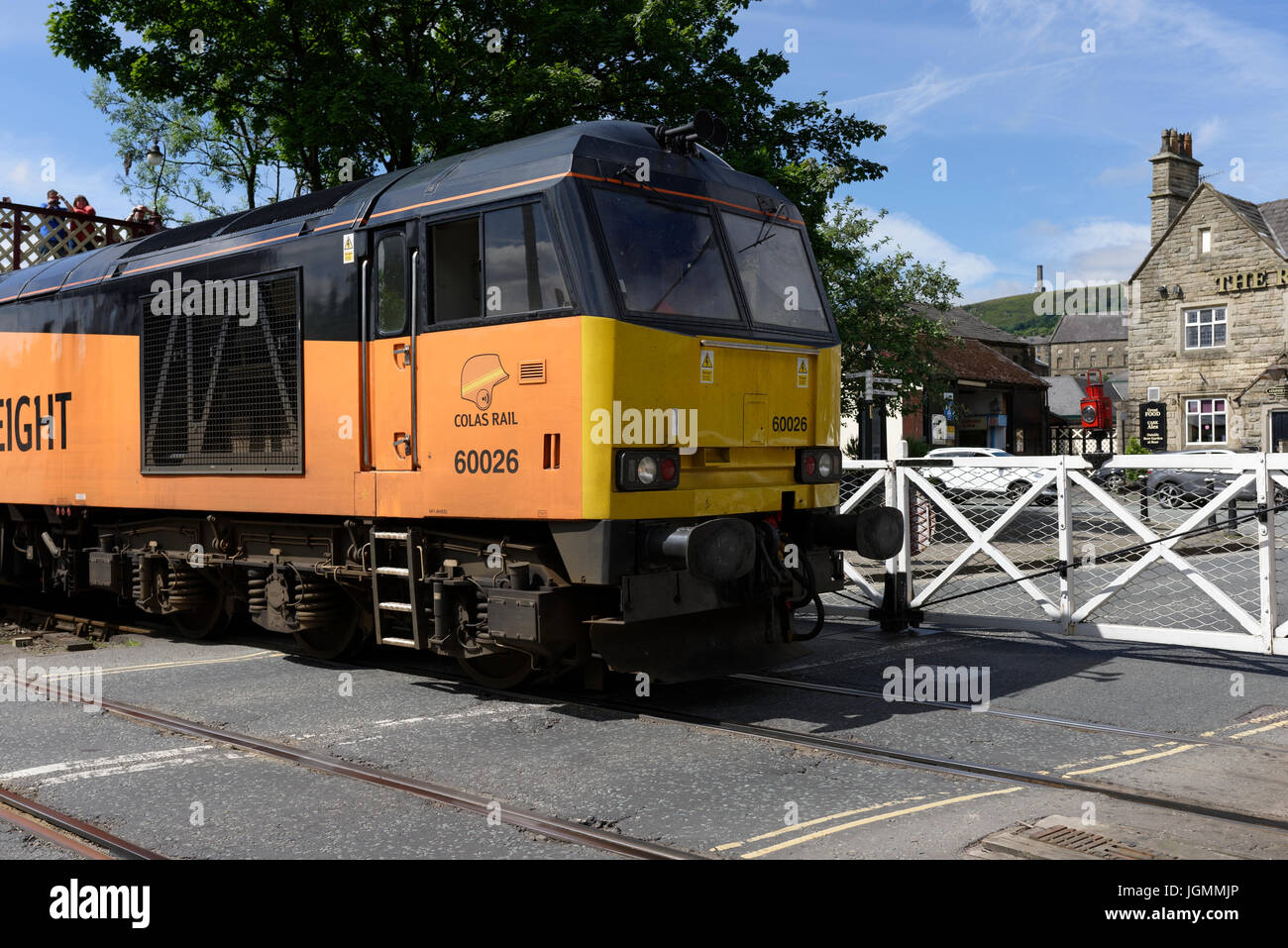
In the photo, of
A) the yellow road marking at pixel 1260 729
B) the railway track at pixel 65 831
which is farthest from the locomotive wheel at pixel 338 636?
the yellow road marking at pixel 1260 729

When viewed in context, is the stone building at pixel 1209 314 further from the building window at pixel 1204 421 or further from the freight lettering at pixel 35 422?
the freight lettering at pixel 35 422

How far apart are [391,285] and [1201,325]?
37.8 meters

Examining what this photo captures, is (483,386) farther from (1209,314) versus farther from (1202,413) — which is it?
(1209,314)

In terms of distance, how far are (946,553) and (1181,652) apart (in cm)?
236

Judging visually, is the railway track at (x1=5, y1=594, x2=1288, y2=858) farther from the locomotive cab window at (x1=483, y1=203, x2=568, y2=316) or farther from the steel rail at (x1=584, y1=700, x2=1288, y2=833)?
the locomotive cab window at (x1=483, y1=203, x2=568, y2=316)

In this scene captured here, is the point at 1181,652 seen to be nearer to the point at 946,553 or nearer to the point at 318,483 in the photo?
the point at 946,553

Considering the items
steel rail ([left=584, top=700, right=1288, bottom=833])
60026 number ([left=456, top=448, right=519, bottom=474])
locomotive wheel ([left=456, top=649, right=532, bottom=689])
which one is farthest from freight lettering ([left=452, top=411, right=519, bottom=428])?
steel rail ([left=584, top=700, right=1288, bottom=833])

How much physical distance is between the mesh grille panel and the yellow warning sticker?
3.07 m

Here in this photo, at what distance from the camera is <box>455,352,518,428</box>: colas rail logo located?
670cm

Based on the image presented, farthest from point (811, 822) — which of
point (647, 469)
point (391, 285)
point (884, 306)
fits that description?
point (884, 306)

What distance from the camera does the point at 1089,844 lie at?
175 inches

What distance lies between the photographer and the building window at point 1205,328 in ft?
124

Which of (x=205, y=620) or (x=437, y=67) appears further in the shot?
(x=437, y=67)
